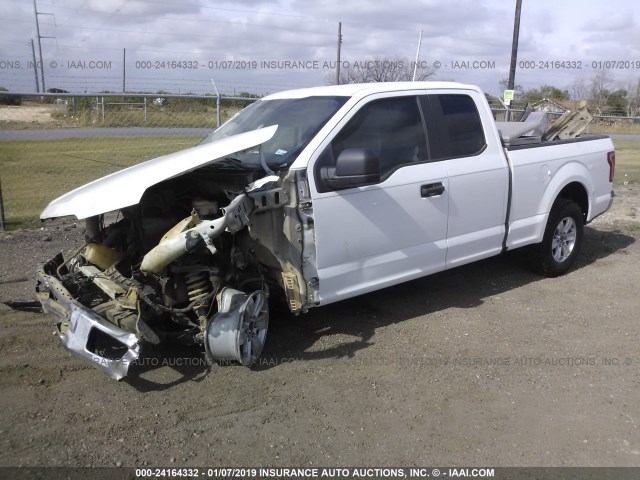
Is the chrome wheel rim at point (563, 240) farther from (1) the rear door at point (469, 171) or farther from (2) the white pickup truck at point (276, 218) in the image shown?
(2) the white pickup truck at point (276, 218)

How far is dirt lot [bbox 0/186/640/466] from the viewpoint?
329 centimetres

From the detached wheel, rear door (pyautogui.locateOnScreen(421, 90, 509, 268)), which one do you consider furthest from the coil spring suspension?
the detached wheel

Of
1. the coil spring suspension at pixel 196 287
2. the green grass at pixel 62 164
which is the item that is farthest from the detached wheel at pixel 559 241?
the green grass at pixel 62 164

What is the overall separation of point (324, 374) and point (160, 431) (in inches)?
48.0

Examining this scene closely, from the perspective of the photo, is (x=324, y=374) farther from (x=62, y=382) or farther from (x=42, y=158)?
(x=42, y=158)

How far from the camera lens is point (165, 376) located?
4.12 m

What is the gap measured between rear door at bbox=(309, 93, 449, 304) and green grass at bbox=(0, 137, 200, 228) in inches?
261

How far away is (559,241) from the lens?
6.36 m

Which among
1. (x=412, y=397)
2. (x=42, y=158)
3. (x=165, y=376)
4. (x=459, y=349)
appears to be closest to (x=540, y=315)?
(x=459, y=349)

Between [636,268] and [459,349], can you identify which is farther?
[636,268]

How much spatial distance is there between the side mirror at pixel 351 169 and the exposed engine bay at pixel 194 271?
24 cm

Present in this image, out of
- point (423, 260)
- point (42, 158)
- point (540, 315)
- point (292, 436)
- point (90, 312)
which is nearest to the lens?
point (292, 436)

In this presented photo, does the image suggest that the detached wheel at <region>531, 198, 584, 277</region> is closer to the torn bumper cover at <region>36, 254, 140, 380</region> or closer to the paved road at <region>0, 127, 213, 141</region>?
the torn bumper cover at <region>36, 254, 140, 380</region>

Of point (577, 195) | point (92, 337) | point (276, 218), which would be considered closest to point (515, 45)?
point (577, 195)
